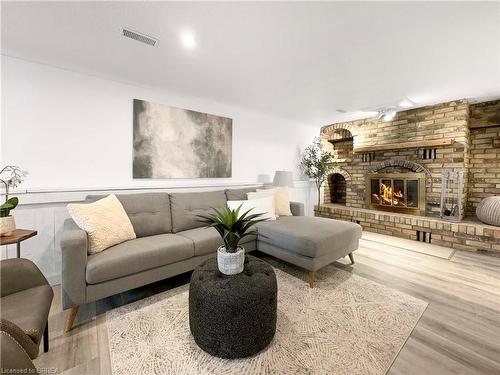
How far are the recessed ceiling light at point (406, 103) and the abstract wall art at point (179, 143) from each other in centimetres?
268

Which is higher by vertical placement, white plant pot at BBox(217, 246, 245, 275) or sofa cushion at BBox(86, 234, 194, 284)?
white plant pot at BBox(217, 246, 245, 275)

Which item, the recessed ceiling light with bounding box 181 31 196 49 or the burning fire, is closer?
the recessed ceiling light with bounding box 181 31 196 49

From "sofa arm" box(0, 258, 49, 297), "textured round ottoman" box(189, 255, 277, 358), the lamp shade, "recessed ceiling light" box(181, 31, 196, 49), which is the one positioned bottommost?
"textured round ottoman" box(189, 255, 277, 358)

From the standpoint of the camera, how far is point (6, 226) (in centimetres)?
165

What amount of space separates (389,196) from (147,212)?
4.18m

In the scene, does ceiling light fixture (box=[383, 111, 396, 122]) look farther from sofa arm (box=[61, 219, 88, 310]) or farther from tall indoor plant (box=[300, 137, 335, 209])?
sofa arm (box=[61, 219, 88, 310])

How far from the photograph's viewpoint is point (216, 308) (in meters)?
1.29

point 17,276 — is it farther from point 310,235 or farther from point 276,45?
point 276,45

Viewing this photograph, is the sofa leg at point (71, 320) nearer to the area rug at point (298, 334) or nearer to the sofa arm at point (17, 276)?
the area rug at point (298, 334)

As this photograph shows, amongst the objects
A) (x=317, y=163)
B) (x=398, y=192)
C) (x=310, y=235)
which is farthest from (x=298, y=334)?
(x=317, y=163)

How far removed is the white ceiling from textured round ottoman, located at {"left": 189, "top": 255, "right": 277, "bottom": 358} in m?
1.84

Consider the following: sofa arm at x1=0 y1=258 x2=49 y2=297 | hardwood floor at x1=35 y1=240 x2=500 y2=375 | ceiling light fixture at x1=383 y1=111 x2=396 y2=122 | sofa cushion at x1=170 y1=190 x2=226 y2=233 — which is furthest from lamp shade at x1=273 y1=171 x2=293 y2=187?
sofa arm at x1=0 y1=258 x2=49 y2=297

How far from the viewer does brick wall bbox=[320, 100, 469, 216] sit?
3434mm

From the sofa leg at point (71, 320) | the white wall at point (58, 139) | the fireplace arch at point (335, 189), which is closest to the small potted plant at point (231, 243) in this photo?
the sofa leg at point (71, 320)
